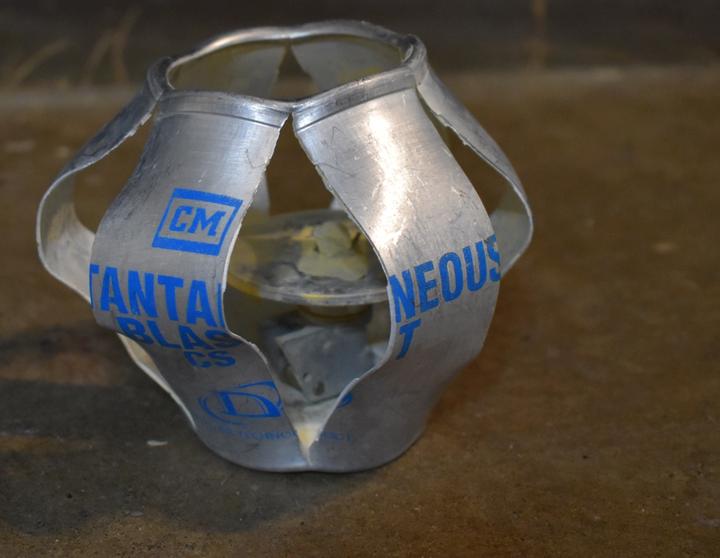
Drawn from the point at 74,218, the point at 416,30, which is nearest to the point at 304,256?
the point at 74,218

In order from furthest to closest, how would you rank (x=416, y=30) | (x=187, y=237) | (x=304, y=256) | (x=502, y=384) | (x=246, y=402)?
(x=416, y=30), (x=502, y=384), (x=304, y=256), (x=246, y=402), (x=187, y=237)

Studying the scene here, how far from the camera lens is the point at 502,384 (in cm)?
198

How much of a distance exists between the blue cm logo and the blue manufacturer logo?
248mm

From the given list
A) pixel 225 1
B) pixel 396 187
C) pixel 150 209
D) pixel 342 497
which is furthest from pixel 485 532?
pixel 225 1

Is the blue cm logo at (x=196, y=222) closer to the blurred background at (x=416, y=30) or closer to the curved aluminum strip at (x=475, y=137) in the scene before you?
the curved aluminum strip at (x=475, y=137)

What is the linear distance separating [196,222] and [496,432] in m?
0.69

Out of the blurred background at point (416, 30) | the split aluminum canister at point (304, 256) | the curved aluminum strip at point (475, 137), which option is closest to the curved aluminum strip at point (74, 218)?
the split aluminum canister at point (304, 256)

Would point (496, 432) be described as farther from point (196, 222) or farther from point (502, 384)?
point (196, 222)

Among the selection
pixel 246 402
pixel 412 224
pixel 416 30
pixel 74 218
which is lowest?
pixel 416 30

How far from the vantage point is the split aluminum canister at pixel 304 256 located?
146 centimetres

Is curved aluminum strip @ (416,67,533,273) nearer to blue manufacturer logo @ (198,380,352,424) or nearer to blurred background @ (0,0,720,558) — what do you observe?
blurred background @ (0,0,720,558)

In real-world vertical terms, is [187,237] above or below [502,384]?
above

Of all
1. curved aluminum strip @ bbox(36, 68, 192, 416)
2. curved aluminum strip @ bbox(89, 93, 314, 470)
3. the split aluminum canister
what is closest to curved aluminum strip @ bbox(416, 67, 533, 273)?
the split aluminum canister

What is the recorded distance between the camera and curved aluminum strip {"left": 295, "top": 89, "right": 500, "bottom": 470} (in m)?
1.46
